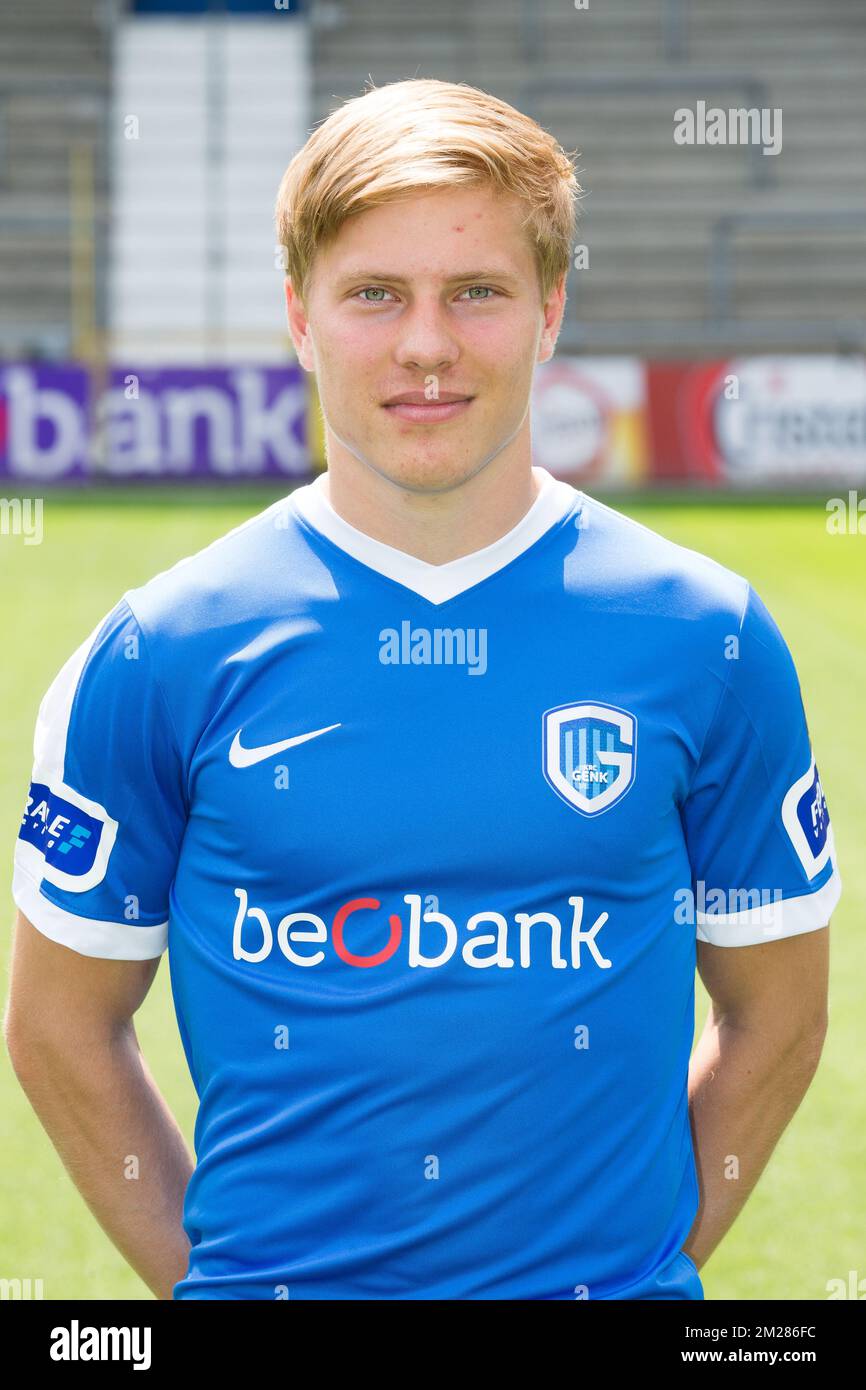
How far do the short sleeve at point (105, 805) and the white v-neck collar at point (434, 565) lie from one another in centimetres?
24

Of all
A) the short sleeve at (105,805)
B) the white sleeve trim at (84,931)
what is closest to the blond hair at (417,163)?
the short sleeve at (105,805)

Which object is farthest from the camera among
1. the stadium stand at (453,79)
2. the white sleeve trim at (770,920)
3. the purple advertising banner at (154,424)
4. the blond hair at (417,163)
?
the stadium stand at (453,79)

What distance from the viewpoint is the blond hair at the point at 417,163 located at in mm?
1761

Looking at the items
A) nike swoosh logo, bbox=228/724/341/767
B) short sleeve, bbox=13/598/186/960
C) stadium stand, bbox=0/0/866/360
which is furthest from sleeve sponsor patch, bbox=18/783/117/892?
stadium stand, bbox=0/0/866/360

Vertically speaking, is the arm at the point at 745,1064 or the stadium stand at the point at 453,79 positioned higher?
the stadium stand at the point at 453,79

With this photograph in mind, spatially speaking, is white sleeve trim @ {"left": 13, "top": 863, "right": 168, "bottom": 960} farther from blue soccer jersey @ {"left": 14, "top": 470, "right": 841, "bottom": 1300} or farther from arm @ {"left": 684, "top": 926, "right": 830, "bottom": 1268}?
arm @ {"left": 684, "top": 926, "right": 830, "bottom": 1268}

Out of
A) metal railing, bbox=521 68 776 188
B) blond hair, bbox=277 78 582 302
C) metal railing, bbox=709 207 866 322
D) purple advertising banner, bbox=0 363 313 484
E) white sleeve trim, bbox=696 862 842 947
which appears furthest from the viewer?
metal railing, bbox=521 68 776 188

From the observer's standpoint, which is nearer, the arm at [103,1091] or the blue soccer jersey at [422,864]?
the blue soccer jersey at [422,864]

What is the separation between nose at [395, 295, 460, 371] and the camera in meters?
1.77

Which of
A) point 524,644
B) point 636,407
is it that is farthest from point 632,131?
point 524,644

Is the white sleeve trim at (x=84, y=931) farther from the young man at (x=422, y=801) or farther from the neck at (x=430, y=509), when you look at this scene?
the neck at (x=430, y=509)

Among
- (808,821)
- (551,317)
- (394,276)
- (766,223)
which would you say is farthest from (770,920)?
(766,223)

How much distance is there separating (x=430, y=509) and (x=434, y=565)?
0.20 feet
